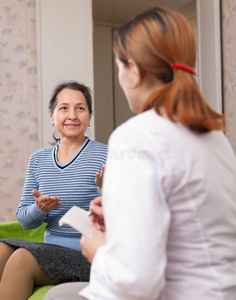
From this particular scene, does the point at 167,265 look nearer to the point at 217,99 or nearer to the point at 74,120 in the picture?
the point at 74,120

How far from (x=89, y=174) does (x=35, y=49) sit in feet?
5.48

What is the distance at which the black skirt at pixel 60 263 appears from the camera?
1.53 meters

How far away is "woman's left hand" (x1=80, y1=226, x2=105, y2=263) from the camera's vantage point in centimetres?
90

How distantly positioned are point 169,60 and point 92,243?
0.42m

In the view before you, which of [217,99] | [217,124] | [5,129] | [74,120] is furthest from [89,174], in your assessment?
[217,99]

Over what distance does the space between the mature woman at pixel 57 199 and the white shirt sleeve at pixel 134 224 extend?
0.79 m

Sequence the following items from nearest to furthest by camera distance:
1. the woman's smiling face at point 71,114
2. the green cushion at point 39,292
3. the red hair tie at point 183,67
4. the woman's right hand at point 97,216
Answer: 1. the red hair tie at point 183,67
2. the woman's right hand at point 97,216
3. the green cushion at point 39,292
4. the woman's smiling face at point 71,114

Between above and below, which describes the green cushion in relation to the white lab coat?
below

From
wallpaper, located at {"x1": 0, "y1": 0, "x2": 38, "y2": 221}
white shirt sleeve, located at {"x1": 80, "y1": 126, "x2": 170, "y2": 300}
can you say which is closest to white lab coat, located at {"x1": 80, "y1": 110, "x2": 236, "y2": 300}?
white shirt sleeve, located at {"x1": 80, "y1": 126, "x2": 170, "y2": 300}

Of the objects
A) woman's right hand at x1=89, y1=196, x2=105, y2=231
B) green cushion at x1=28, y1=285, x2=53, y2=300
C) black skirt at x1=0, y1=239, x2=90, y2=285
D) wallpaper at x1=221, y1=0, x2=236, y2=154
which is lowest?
green cushion at x1=28, y1=285, x2=53, y2=300

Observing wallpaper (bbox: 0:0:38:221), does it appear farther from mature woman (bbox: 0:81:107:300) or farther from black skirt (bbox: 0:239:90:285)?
black skirt (bbox: 0:239:90:285)

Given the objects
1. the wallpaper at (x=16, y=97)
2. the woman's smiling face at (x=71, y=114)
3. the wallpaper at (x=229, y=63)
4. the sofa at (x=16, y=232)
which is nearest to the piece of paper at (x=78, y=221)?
the woman's smiling face at (x=71, y=114)

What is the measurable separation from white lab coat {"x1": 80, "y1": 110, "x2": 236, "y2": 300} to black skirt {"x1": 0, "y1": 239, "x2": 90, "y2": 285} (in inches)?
27.4

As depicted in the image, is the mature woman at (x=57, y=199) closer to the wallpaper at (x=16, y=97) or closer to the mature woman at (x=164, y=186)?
the mature woman at (x=164, y=186)
